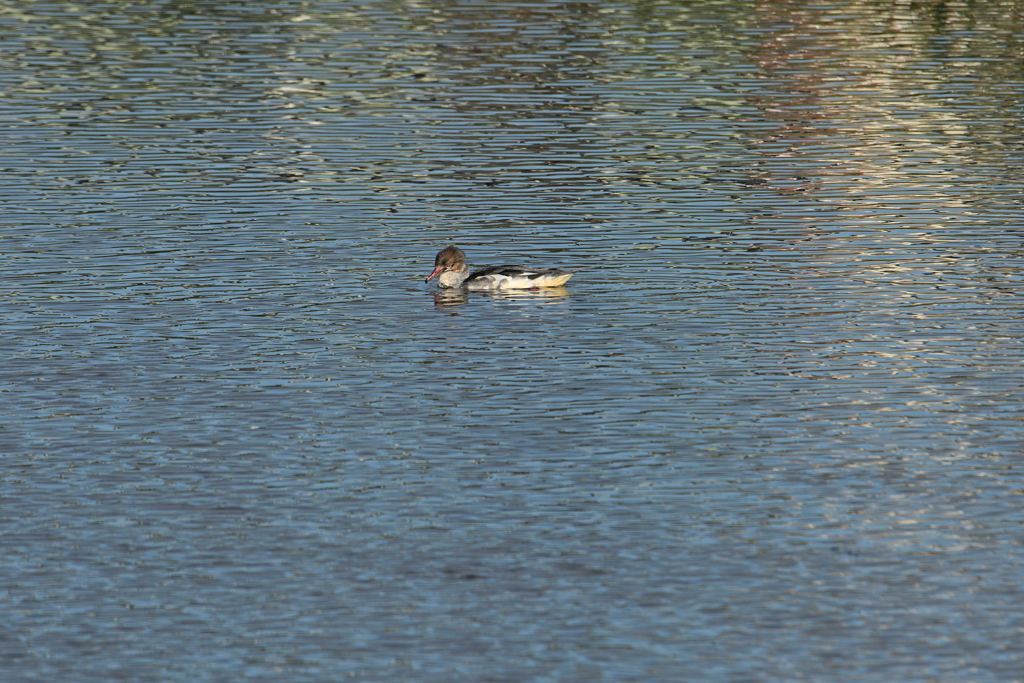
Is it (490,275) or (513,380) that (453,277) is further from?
(513,380)

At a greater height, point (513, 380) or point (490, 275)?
point (513, 380)

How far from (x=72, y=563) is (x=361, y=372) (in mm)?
7387

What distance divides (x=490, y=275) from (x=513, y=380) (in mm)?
5647

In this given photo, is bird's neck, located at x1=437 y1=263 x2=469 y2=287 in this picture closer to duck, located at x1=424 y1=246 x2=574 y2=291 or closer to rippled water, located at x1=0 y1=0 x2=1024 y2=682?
duck, located at x1=424 y1=246 x2=574 y2=291

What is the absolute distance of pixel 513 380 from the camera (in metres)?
24.9

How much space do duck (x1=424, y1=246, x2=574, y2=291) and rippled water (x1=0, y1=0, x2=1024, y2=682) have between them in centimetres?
29

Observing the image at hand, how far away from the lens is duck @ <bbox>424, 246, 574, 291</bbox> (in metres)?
29.8

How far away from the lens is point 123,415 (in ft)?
76.5

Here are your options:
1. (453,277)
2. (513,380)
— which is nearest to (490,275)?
(453,277)

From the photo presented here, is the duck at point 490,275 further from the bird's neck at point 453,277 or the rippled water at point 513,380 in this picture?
the rippled water at point 513,380

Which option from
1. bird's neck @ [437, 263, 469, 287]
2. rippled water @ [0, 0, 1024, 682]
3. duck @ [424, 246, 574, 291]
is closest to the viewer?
rippled water @ [0, 0, 1024, 682]

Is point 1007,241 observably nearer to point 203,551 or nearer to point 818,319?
point 818,319

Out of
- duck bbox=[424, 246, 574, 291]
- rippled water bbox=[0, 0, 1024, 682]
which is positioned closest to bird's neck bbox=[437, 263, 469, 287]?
duck bbox=[424, 246, 574, 291]

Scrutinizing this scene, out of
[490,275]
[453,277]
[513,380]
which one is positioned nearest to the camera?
[513,380]
